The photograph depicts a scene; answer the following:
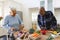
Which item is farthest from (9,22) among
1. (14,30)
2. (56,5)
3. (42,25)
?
(56,5)

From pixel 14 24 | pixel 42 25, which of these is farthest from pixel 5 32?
pixel 42 25

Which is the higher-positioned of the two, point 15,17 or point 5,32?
point 15,17

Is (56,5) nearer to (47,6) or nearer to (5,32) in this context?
(47,6)

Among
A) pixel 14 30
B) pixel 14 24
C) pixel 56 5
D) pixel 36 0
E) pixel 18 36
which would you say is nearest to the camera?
pixel 18 36

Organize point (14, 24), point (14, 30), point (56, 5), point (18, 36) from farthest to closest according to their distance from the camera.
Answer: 1. point (56, 5)
2. point (14, 24)
3. point (14, 30)
4. point (18, 36)

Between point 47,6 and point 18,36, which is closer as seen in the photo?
point 18,36

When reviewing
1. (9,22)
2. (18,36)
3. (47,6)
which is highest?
(47,6)

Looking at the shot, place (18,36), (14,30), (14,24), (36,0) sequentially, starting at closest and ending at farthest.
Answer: (18,36) < (14,30) < (14,24) < (36,0)

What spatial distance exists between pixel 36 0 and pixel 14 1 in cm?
76

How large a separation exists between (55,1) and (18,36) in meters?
2.50

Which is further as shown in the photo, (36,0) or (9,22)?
(36,0)

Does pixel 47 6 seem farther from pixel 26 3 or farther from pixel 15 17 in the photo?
pixel 15 17

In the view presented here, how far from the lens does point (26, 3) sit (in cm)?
457

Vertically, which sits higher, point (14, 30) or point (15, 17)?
point (15, 17)
